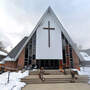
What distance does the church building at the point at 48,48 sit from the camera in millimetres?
9289

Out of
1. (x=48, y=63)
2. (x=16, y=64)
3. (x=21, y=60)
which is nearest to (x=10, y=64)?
A: (x=16, y=64)

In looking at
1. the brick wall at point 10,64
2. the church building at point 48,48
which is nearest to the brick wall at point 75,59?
the church building at point 48,48

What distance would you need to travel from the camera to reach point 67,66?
9.51m

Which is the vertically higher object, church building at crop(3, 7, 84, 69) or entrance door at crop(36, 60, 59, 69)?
church building at crop(3, 7, 84, 69)

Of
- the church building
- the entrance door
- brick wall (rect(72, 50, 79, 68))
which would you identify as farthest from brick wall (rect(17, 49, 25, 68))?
brick wall (rect(72, 50, 79, 68))

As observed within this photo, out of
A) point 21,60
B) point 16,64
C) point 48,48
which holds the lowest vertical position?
point 16,64

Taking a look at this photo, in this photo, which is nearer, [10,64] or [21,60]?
[21,60]

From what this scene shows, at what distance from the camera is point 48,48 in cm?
939

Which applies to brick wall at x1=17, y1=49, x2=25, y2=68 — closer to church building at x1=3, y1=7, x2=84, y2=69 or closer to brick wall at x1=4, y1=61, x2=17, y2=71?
church building at x1=3, y1=7, x2=84, y2=69

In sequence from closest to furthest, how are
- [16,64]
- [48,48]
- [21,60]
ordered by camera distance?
[21,60], [48,48], [16,64]

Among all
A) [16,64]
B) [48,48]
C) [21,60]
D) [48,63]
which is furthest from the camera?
[48,63]

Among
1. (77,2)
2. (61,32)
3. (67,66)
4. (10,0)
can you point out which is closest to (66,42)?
(61,32)

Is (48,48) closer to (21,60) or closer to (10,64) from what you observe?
(21,60)

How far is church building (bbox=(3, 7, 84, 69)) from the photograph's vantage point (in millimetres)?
9289
